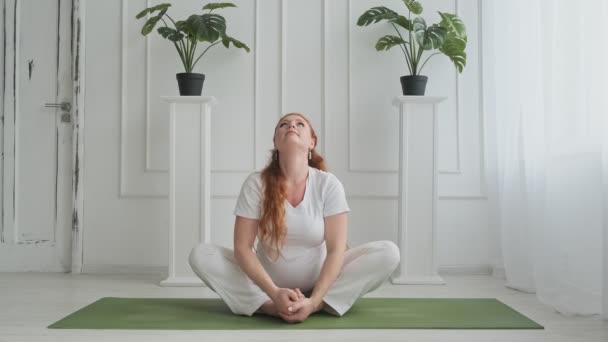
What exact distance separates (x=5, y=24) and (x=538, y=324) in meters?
3.74

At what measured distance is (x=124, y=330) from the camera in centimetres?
207

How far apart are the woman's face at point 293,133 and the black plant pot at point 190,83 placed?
1.18 m

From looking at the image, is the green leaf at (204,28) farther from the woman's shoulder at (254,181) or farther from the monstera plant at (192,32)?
the woman's shoulder at (254,181)

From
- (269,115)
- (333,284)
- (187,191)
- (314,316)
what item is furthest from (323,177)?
(269,115)

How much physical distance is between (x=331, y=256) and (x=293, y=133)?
526mm

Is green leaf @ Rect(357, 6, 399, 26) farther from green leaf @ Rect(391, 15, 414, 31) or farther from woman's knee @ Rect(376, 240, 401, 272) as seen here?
woman's knee @ Rect(376, 240, 401, 272)

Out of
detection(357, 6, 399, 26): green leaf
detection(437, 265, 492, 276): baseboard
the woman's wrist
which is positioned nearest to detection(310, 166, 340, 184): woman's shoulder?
the woman's wrist

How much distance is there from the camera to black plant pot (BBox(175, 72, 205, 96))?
336 cm

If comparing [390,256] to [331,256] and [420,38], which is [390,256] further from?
[420,38]

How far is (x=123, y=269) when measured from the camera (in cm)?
372

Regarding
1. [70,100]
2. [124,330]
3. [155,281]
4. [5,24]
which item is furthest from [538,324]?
[5,24]

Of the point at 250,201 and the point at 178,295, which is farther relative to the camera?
the point at 178,295

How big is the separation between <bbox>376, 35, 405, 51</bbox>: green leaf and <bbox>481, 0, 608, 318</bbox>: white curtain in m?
0.60

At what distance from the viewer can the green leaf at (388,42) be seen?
11.5 feet
